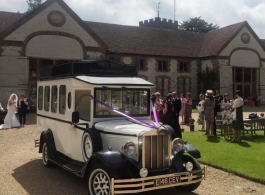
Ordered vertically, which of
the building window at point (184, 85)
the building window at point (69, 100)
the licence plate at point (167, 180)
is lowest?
the licence plate at point (167, 180)

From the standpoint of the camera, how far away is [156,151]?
19.1ft

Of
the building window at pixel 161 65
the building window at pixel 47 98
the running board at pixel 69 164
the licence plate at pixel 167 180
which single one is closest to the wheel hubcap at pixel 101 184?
the running board at pixel 69 164

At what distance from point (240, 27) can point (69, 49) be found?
62.9 feet

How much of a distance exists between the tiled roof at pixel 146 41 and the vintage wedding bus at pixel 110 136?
2191 centimetres

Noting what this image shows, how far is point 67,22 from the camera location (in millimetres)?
25141

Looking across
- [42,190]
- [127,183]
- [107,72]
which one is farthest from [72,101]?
[127,183]

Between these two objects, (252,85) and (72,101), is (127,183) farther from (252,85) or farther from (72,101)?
(252,85)

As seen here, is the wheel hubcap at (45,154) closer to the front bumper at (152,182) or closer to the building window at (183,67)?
the front bumper at (152,182)

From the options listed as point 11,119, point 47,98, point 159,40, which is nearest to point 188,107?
point 11,119

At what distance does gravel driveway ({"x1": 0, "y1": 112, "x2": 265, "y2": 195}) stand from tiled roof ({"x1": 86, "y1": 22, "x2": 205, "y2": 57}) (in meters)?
21.4

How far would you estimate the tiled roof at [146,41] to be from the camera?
101 feet

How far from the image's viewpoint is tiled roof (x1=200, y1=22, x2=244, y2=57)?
32969 millimetres

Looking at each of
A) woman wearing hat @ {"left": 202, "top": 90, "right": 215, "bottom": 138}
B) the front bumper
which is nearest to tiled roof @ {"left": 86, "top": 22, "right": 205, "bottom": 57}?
woman wearing hat @ {"left": 202, "top": 90, "right": 215, "bottom": 138}

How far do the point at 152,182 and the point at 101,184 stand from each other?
974 millimetres
